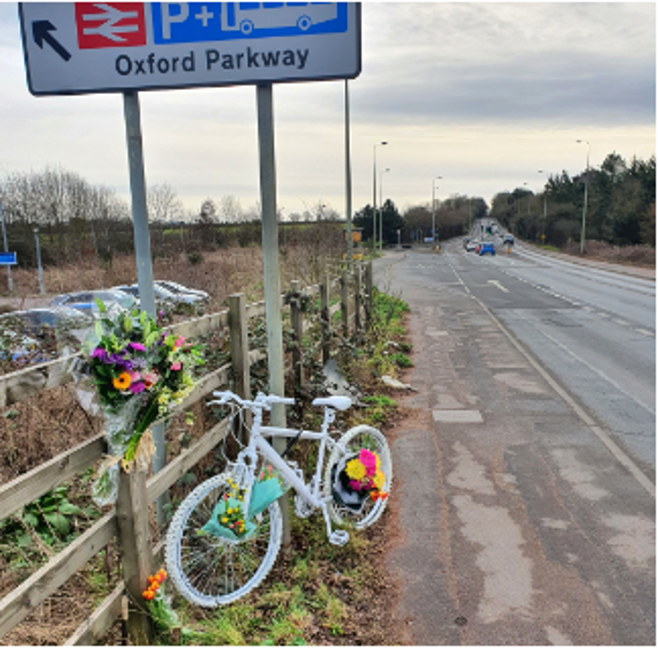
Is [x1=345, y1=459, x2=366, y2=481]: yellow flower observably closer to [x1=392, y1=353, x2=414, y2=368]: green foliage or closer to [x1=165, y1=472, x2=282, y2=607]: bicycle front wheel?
[x1=165, y1=472, x2=282, y2=607]: bicycle front wheel

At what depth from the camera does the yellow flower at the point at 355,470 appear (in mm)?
3855

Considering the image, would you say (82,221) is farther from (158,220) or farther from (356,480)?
(356,480)

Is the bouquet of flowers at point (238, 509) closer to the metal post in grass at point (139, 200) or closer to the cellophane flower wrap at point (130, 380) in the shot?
the metal post in grass at point (139, 200)

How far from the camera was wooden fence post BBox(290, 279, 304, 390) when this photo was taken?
522 centimetres

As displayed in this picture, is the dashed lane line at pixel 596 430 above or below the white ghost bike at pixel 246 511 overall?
below

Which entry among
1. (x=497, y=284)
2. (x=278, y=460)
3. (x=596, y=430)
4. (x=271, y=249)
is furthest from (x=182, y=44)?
(x=497, y=284)

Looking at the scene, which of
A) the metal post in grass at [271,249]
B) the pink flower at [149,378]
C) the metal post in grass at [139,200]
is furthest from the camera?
the metal post in grass at [271,249]

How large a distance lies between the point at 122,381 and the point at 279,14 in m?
1.84

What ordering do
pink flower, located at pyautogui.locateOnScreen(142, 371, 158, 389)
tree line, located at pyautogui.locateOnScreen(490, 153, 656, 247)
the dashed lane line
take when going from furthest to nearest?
tree line, located at pyautogui.locateOnScreen(490, 153, 656, 247)
the dashed lane line
pink flower, located at pyautogui.locateOnScreen(142, 371, 158, 389)

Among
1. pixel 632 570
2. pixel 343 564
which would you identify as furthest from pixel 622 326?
pixel 343 564

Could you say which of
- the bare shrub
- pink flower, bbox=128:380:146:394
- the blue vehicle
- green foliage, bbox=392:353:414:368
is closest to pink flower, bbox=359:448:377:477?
pink flower, bbox=128:380:146:394

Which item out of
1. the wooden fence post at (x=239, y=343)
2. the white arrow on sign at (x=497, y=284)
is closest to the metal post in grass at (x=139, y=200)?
the wooden fence post at (x=239, y=343)

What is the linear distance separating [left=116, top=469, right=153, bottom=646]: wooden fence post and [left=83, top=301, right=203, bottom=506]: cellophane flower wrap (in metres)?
0.06

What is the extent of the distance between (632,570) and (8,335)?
205 inches
